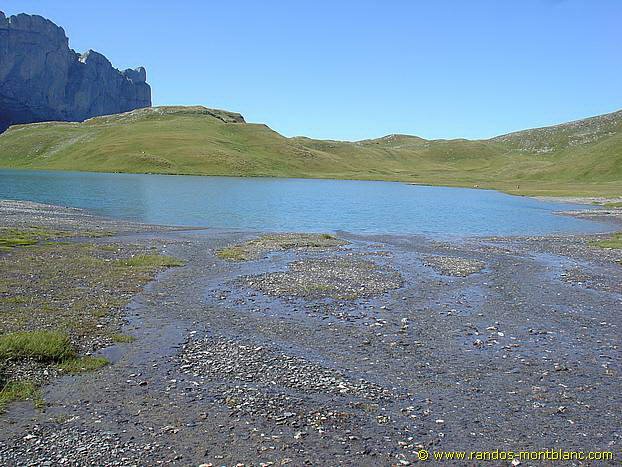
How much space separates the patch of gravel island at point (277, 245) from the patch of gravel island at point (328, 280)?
5.44 m

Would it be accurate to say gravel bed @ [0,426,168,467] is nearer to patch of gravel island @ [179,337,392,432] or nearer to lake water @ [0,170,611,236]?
patch of gravel island @ [179,337,392,432]

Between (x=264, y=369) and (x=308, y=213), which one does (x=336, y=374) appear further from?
(x=308, y=213)

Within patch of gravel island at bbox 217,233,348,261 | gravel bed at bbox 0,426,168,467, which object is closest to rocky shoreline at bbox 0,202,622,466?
gravel bed at bbox 0,426,168,467

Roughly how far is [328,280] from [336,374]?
15862 mm

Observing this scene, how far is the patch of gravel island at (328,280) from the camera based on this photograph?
31125 mm

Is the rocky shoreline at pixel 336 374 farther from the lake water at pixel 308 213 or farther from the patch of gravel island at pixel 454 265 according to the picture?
the lake water at pixel 308 213

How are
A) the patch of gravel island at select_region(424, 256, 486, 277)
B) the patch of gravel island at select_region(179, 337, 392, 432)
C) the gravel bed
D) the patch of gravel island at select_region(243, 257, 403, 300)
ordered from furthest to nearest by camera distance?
the patch of gravel island at select_region(424, 256, 486, 277) → the patch of gravel island at select_region(243, 257, 403, 300) → the patch of gravel island at select_region(179, 337, 392, 432) → the gravel bed

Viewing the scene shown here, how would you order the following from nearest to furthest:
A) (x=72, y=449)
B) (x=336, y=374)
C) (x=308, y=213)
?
(x=72, y=449) < (x=336, y=374) < (x=308, y=213)

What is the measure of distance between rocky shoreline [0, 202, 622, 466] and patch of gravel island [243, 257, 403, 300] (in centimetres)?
20

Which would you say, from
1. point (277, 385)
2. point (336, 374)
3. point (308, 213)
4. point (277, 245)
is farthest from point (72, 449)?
point (308, 213)

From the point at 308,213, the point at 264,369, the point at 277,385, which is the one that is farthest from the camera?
the point at 308,213

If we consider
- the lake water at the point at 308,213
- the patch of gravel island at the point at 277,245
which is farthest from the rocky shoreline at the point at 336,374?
A: the lake water at the point at 308,213

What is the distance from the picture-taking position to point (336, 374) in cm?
1864

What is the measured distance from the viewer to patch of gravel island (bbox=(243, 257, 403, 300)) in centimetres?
3112
